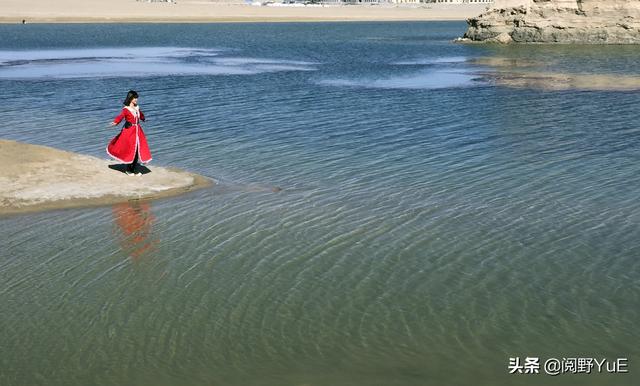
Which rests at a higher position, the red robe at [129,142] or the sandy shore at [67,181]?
the red robe at [129,142]

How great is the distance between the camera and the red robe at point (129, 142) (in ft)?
49.8

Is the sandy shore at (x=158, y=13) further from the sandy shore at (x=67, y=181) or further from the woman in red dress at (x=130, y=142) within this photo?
the woman in red dress at (x=130, y=142)

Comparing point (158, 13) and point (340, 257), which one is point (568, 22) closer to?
point (340, 257)

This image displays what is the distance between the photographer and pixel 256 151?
18.5 meters

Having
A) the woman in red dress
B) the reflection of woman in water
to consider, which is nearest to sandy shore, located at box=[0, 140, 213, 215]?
the woman in red dress

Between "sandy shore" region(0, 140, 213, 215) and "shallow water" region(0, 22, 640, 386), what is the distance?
0.57 m

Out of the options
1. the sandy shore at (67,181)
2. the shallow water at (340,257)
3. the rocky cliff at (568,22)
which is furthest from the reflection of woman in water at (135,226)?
the rocky cliff at (568,22)

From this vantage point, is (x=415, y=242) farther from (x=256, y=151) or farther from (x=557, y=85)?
(x=557, y=85)

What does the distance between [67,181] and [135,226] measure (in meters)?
2.83

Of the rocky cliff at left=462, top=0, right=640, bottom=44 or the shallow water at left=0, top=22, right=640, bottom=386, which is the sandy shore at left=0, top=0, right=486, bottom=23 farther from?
the shallow water at left=0, top=22, right=640, bottom=386

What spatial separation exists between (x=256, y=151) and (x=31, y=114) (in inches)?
373

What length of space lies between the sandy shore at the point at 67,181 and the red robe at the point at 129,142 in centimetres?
32

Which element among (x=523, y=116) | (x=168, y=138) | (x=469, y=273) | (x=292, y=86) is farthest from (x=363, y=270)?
(x=292, y=86)

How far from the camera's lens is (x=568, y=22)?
60.9 meters
